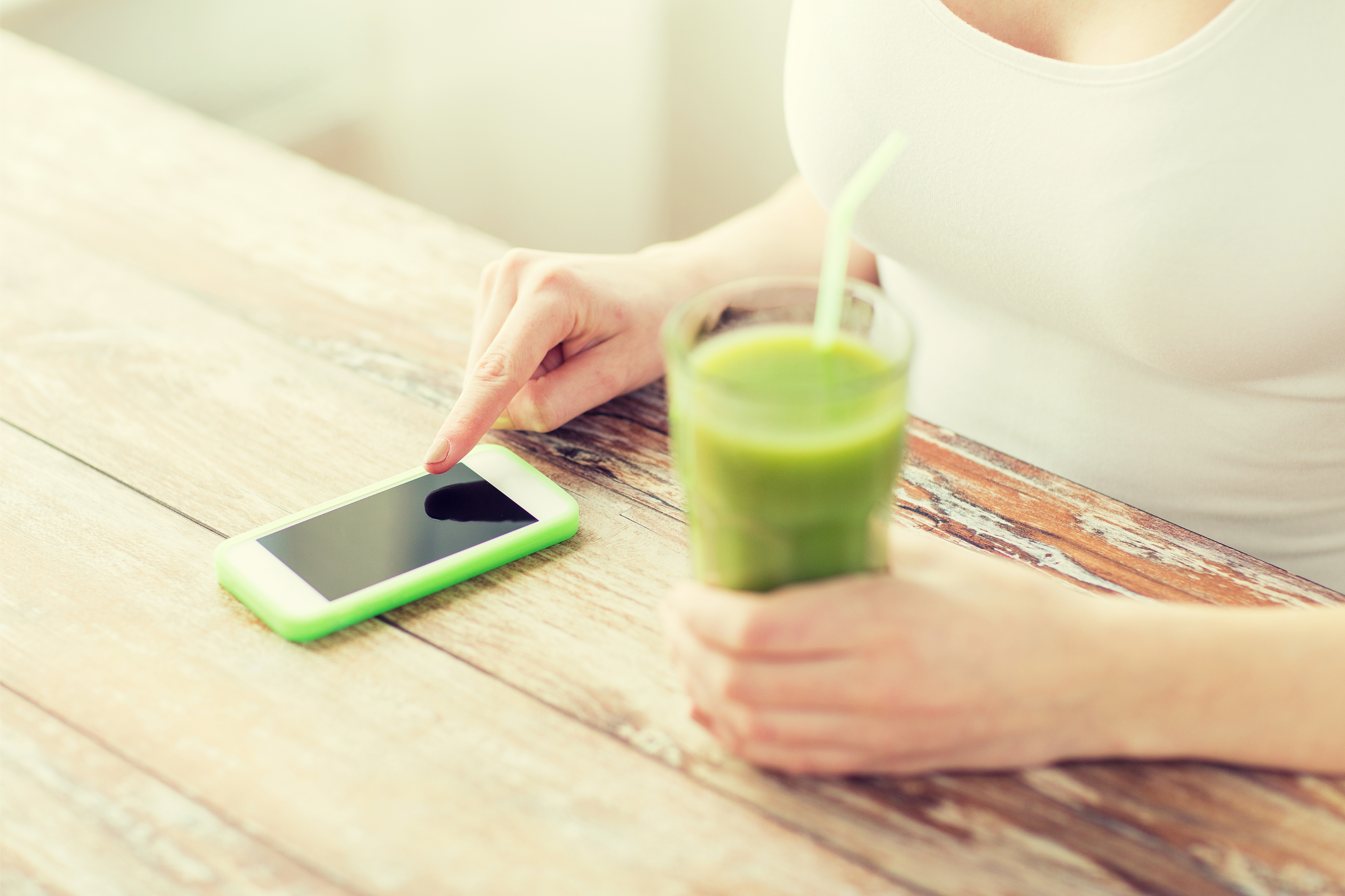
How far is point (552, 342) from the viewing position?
0.77 m

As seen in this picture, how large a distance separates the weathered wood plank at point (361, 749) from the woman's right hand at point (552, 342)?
0.53 feet

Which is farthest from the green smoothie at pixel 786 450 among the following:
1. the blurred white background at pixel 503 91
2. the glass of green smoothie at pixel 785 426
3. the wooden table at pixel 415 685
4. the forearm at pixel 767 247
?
the blurred white background at pixel 503 91

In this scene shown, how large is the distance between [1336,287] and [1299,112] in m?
0.10

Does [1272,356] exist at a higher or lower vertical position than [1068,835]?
higher

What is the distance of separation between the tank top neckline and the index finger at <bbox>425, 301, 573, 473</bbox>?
1.00 ft

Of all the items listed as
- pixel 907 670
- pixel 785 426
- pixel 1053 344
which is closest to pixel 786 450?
pixel 785 426

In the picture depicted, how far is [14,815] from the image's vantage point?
513 millimetres

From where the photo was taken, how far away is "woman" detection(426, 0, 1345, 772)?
51cm

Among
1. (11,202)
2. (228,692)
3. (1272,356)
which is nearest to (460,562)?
(228,692)

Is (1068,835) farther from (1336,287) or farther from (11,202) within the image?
(11,202)

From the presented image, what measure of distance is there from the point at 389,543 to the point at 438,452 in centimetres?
7

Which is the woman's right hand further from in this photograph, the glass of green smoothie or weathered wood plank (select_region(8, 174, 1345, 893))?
the glass of green smoothie

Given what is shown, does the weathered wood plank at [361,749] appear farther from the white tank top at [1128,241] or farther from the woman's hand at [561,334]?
the white tank top at [1128,241]

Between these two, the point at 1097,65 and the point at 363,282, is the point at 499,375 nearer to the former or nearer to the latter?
the point at 363,282
